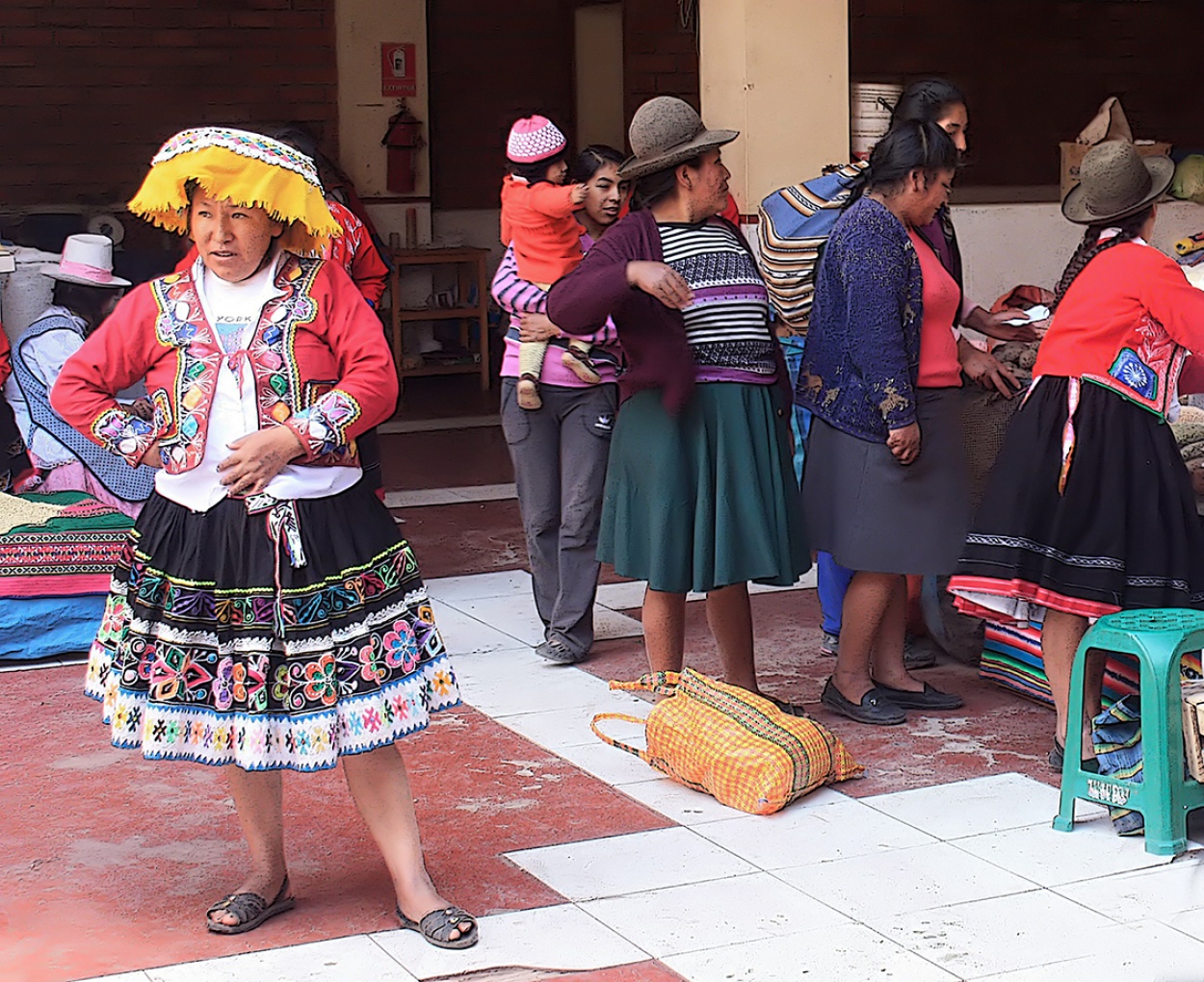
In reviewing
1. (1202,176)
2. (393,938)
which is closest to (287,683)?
(393,938)

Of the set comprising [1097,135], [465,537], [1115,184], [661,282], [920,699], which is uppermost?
[1097,135]

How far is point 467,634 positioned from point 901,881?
105 inches

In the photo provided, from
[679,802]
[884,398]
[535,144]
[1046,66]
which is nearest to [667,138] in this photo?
[884,398]

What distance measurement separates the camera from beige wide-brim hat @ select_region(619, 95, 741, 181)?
4.71m

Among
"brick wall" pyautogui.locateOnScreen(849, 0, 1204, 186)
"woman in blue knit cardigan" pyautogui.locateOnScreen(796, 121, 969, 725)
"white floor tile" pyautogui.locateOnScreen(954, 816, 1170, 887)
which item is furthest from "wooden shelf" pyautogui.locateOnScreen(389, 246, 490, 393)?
"white floor tile" pyautogui.locateOnScreen(954, 816, 1170, 887)

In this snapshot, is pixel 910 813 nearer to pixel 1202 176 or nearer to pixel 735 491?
pixel 735 491

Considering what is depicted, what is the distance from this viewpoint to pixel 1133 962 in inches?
137

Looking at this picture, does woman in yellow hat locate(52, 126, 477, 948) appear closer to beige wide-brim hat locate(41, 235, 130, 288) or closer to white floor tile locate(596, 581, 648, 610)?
white floor tile locate(596, 581, 648, 610)

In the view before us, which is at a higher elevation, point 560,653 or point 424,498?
point 424,498

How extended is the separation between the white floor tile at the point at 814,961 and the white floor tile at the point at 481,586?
3355 mm

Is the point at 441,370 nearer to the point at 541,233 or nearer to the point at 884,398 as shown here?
the point at 541,233

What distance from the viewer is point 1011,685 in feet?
17.9

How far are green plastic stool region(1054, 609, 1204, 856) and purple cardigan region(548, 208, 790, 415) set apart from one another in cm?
130

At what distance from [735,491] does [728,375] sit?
32 centimetres
